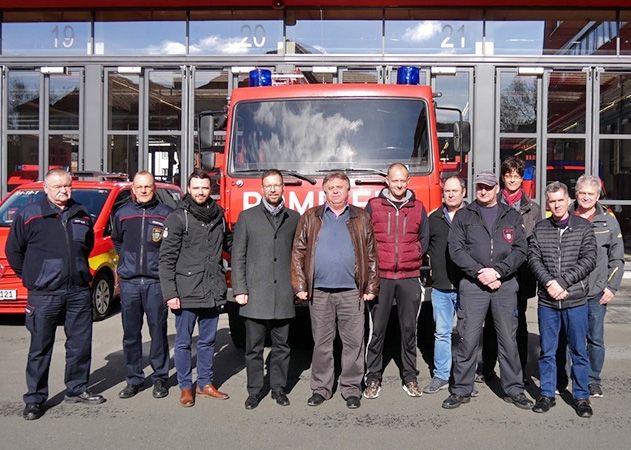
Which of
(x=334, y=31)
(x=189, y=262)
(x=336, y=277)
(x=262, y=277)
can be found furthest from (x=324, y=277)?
(x=334, y=31)

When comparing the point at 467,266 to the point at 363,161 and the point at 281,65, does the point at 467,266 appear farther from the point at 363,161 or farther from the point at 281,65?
the point at 281,65

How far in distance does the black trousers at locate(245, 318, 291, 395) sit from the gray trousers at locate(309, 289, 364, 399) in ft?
0.85

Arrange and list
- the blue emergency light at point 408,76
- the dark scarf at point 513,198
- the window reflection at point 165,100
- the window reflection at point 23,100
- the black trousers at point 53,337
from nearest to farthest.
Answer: the black trousers at point 53,337
the dark scarf at point 513,198
the blue emergency light at point 408,76
the window reflection at point 165,100
the window reflection at point 23,100

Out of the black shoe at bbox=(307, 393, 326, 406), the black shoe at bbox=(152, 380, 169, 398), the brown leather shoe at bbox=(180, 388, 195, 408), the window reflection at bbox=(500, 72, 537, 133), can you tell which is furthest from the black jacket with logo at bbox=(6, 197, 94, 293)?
the window reflection at bbox=(500, 72, 537, 133)

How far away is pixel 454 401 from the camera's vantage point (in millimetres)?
5199

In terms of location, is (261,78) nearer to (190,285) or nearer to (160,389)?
(190,285)

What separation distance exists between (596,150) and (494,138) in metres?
2.16

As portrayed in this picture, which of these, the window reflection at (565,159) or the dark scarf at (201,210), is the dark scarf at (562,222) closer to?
the dark scarf at (201,210)

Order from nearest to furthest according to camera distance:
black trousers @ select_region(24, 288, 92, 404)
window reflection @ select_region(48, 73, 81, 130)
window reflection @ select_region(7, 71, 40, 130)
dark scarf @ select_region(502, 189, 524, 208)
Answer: black trousers @ select_region(24, 288, 92, 404) → dark scarf @ select_region(502, 189, 524, 208) → window reflection @ select_region(48, 73, 81, 130) → window reflection @ select_region(7, 71, 40, 130)

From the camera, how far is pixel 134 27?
565 inches

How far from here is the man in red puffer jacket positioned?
5.35 m

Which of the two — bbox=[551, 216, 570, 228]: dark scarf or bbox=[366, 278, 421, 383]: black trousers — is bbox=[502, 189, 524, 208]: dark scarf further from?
bbox=[366, 278, 421, 383]: black trousers

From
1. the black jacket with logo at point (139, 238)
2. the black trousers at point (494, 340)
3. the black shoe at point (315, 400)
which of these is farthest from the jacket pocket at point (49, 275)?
the black trousers at point (494, 340)

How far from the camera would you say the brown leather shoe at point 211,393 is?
212 inches
